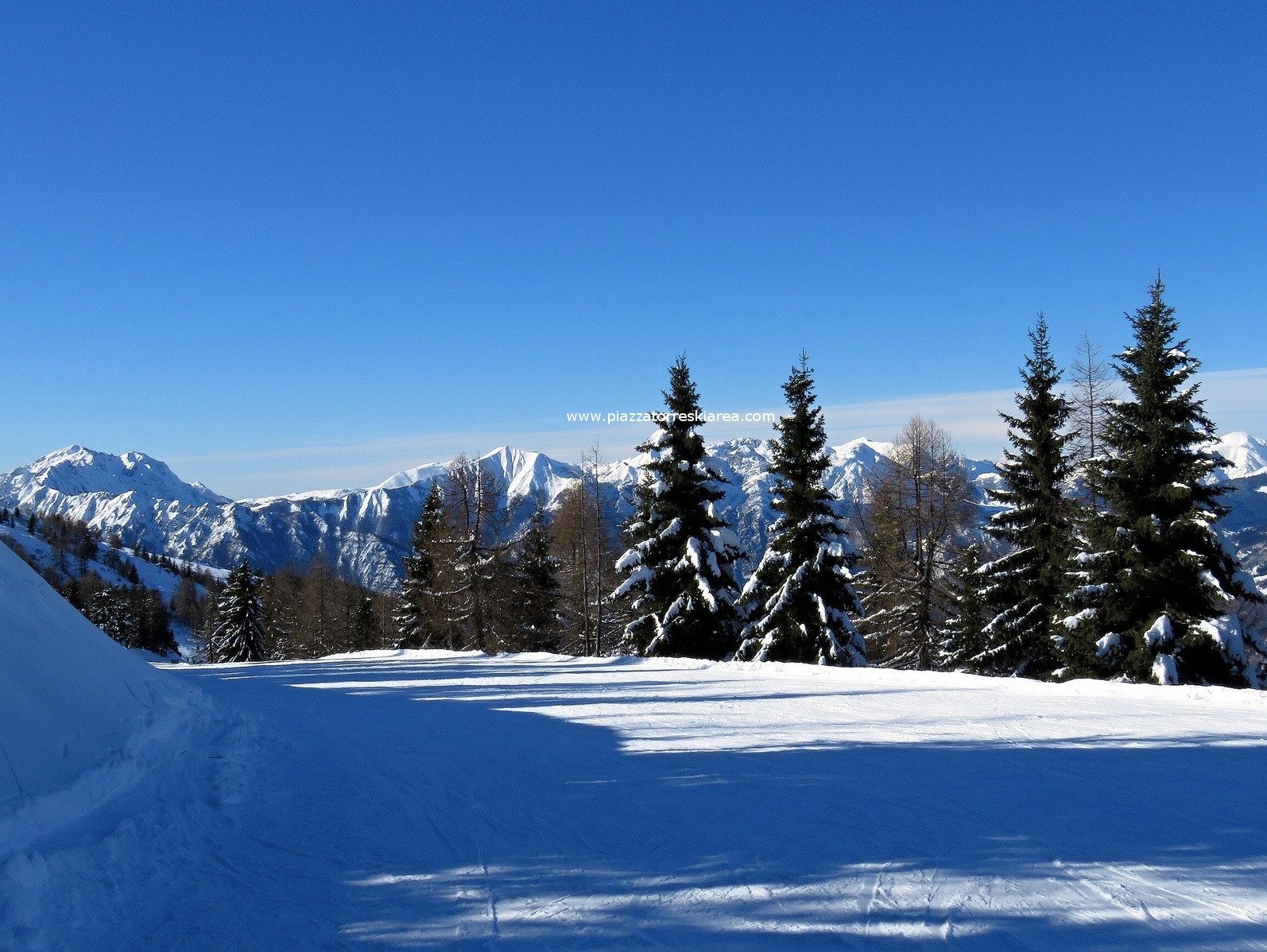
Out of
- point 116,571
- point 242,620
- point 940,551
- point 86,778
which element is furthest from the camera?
point 116,571

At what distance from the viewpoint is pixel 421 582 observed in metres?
38.7

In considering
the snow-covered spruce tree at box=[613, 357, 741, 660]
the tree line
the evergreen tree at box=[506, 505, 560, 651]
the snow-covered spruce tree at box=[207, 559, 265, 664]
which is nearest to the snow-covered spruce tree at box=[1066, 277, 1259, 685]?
the tree line

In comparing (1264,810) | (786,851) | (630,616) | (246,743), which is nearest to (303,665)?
(630,616)

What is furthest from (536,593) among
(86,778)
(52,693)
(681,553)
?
(86,778)

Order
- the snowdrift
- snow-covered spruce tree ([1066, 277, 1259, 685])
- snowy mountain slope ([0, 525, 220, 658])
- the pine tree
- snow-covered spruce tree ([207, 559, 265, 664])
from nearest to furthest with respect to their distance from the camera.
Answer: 1. the snowdrift
2. snow-covered spruce tree ([1066, 277, 1259, 685])
3. the pine tree
4. snow-covered spruce tree ([207, 559, 265, 664])
5. snowy mountain slope ([0, 525, 220, 658])

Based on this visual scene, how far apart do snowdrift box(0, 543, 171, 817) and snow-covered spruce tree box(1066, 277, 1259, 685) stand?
19.3 m

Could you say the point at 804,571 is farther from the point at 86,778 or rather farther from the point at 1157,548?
the point at 86,778

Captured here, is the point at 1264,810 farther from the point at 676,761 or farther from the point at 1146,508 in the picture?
the point at 1146,508

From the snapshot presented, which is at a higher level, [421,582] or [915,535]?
[915,535]

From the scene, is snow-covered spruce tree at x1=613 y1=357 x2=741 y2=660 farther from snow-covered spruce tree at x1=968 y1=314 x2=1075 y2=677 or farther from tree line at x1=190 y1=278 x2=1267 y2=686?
snow-covered spruce tree at x1=968 y1=314 x2=1075 y2=677

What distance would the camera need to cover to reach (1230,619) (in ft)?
55.4

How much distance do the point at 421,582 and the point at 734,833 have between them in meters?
34.8

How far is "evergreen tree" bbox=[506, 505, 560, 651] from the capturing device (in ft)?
116

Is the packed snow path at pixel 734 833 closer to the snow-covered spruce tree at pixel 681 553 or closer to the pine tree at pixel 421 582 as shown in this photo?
the snow-covered spruce tree at pixel 681 553
